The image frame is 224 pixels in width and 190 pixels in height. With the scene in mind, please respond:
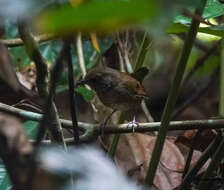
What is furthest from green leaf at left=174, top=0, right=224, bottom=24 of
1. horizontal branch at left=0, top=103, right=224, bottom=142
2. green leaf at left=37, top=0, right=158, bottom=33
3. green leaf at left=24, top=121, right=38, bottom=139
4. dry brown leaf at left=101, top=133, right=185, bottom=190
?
green leaf at left=37, top=0, right=158, bottom=33

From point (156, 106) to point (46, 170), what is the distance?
4393mm

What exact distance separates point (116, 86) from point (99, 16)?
8.11ft

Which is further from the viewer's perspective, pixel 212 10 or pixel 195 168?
pixel 212 10

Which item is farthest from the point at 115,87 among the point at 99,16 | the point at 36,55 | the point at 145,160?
the point at 99,16

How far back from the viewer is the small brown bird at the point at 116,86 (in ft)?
9.29

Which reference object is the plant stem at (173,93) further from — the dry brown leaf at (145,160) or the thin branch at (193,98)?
the thin branch at (193,98)

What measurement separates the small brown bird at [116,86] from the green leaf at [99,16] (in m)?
2.15

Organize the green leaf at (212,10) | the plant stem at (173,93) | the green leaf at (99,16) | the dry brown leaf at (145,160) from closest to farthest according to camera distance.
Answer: the green leaf at (99,16) → the plant stem at (173,93) → the green leaf at (212,10) → the dry brown leaf at (145,160)

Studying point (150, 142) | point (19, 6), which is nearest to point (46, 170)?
point (19, 6)

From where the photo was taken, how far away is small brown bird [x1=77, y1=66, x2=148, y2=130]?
2832mm

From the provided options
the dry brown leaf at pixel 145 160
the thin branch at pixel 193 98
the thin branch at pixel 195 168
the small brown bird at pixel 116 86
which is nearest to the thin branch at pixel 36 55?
the thin branch at pixel 195 168

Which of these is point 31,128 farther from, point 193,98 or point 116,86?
point 193,98

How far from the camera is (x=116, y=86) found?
3.07 meters

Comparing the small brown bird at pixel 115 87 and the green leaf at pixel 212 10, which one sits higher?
the green leaf at pixel 212 10
